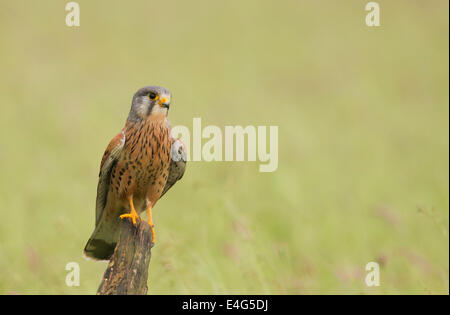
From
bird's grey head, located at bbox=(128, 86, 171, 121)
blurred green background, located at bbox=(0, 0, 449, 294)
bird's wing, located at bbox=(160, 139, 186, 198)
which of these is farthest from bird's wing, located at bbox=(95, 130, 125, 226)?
blurred green background, located at bbox=(0, 0, 449, 294)

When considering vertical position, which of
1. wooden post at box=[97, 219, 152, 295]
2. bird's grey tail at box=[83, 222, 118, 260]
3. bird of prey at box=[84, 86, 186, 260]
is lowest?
wooden post at box=[97, 219, 152, 295]

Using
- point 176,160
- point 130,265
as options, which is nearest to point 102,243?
point 176,160

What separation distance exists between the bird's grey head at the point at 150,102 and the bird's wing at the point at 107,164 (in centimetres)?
17

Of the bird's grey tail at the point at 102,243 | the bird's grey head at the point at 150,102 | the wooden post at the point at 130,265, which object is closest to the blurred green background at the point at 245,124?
the bird's grey tail at the point at 102,243

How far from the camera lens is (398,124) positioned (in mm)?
12070

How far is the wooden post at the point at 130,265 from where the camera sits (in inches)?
121

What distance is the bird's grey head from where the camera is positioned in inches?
140

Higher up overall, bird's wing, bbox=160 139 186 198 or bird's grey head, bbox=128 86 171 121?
bird's grey head, bbox=128 86 171 121

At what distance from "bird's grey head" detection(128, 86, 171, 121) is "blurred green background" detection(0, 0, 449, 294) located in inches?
42.3

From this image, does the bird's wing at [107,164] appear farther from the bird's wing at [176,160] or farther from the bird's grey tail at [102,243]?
the bird's wing at [176,160]

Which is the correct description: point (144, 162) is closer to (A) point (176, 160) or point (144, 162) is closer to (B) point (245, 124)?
(A) point (176, 160)

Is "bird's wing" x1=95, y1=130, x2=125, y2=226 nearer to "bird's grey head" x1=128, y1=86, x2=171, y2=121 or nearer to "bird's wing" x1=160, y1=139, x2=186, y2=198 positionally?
"bird's grey head" x1=128, y1=86, x2=171, y2=121

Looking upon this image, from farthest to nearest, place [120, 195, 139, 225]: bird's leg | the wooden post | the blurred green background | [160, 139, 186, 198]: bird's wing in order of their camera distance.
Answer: the blurred green background → [160, 139, 186, 198]: bird's wing → [120, 195, 139, 225]: bird's leg → the wooden post
